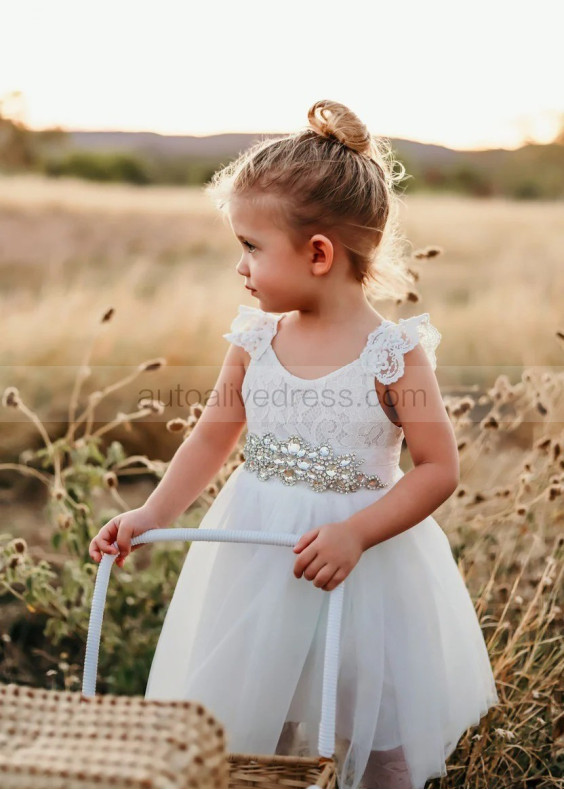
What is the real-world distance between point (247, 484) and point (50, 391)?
169 cm

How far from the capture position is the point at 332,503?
1373 millimetres

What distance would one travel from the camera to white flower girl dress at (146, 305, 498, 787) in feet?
4.41

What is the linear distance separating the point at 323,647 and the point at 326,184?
2.33ft

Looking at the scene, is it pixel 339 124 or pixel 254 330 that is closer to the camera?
pixel 339 124

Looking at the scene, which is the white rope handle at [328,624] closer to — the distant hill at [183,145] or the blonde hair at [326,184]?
the blonde hair at [326,184]

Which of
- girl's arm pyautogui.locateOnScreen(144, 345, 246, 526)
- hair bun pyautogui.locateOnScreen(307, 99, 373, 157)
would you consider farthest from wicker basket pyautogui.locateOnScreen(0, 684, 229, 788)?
hair bun pyautogui.locateOnScreen(307, 99, 373, 157)

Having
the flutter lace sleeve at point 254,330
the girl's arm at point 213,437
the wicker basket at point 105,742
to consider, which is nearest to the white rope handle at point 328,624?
the wicker basket at point 105,742

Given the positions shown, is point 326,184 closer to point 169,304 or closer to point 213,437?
point 213,437

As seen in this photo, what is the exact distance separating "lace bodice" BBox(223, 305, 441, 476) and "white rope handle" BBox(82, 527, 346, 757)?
0.26 meters

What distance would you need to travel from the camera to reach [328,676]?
1083 millimetres

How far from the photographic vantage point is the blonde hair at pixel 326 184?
4.49ft

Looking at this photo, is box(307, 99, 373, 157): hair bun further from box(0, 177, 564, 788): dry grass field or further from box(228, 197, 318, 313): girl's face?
box(0, 177, 564, 788): dry grass field

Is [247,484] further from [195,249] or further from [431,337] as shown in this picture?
[195,249]

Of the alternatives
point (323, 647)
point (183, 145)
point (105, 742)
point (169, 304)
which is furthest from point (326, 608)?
point (183, 145)
